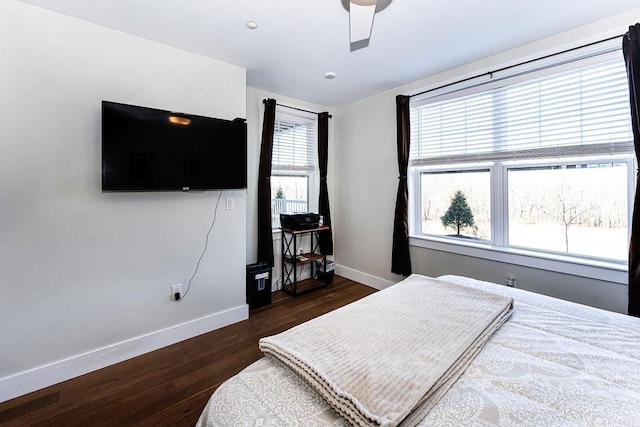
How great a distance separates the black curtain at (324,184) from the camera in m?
3.81

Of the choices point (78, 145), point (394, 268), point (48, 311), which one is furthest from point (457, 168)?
point (48, 311)

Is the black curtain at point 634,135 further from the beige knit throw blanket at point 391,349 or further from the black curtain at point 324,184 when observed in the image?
the black curtain at point 324,184

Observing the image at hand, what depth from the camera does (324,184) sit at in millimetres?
3855

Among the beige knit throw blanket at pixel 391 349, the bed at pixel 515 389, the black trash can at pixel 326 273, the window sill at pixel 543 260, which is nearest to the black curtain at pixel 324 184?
the black trash can at pixel 326 273

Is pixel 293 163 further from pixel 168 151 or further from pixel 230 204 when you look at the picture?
pixel 168 151

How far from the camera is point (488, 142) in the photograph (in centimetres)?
254

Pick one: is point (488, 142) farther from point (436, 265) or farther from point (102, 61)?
point (102, 61)

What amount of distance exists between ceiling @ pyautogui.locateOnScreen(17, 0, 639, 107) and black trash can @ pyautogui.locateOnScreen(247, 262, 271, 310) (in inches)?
81.4

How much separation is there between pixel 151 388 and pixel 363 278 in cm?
261

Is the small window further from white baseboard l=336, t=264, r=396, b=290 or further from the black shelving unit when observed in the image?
white baseboard l=336, t=264, r=396, b=290

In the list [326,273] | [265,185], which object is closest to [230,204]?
[265,185]

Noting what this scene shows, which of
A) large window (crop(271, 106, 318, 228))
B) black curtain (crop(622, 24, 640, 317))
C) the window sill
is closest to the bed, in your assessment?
black curtain (crop(622, 24, 640, 317))

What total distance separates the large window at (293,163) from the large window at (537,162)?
145 cm

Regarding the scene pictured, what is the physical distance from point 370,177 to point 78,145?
2.90 metres
